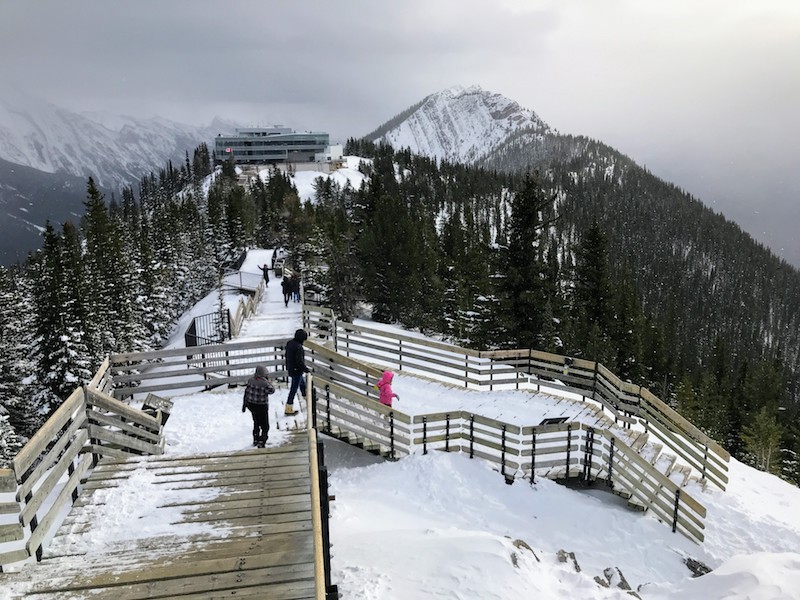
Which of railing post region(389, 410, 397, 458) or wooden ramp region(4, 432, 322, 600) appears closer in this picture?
wooden ramp region(4, 432, 322, 600)

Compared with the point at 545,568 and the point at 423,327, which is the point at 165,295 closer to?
the point at 423,327

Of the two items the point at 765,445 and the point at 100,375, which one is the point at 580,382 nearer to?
the point at 100,375

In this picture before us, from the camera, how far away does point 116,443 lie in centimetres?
849

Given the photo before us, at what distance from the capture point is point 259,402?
29.5 feet

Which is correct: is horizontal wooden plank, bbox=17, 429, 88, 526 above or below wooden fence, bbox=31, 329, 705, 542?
above

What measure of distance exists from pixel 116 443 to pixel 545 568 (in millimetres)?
7168

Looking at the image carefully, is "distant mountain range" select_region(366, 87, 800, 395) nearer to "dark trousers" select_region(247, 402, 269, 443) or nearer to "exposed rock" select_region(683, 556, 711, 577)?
"exposed rock" select_region(683, 556, 711, 577)

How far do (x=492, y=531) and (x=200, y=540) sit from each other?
19.5 feet

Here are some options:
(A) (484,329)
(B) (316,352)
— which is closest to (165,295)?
(A) (484,329)

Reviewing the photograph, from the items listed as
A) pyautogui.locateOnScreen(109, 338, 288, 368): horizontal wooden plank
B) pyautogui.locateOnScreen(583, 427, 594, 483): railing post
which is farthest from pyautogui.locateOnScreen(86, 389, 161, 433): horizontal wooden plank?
pyautogui.locateOnScreen(583, 427, 594, 483): railing post

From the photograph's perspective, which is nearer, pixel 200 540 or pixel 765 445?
pixel 200 540

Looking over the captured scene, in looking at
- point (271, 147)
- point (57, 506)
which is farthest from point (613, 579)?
point (271, 147)

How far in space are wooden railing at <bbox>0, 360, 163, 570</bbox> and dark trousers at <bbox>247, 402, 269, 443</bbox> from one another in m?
1.80

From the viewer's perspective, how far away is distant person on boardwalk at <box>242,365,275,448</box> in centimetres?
898
